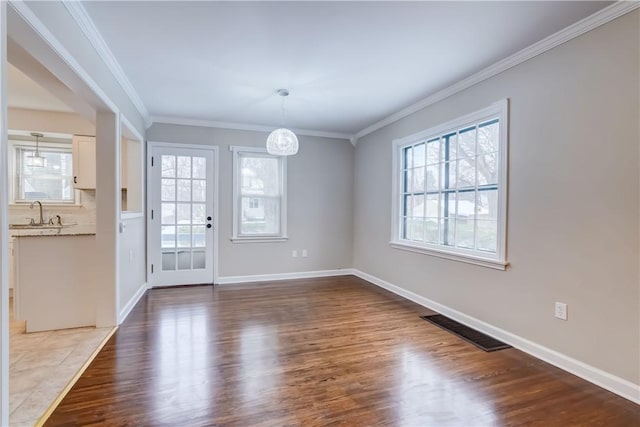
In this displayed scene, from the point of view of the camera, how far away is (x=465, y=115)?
3.33 metres

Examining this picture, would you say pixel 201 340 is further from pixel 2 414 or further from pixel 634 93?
pixel 634 93

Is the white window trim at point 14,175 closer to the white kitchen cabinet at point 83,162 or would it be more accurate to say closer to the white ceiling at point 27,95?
the white kitchen cabinet at point 83,162

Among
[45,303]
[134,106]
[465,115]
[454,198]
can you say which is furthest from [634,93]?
[45,303]

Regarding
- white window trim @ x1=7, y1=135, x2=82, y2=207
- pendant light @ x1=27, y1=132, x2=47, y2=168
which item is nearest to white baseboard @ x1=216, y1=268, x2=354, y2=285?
white window trim @ x1=7, y1=135, x2=82, y2=207

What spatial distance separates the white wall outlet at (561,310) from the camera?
2.41 meters

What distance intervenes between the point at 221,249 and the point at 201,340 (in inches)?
89.3

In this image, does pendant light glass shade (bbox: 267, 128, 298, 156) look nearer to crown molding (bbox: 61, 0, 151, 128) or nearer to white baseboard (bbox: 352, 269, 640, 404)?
crown molding (bbox: 61, 0, 151, 128)

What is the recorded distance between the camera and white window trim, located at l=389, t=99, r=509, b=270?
2879 mm

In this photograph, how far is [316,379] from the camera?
7.29ft

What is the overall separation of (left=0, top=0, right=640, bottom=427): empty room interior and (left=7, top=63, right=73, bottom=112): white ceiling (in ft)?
0.15

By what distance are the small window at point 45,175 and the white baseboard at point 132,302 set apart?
177cm

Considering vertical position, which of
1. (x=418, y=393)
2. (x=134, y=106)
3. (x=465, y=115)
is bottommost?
(x=418, y=393)

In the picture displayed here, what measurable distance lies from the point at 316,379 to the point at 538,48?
3041 millimetres

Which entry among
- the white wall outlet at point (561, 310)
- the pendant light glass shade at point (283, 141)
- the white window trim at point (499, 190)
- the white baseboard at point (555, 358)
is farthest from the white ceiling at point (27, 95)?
the white wall outlet at point (561, 310)
